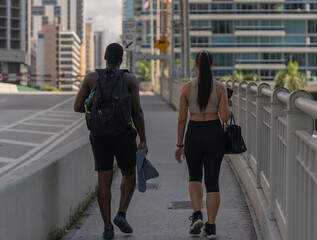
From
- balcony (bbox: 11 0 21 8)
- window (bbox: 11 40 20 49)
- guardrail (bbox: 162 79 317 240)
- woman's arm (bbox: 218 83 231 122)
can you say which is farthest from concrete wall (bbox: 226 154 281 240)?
balcony (bbox: 11 0 21 8)

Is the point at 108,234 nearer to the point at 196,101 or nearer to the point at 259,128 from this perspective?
the point at 196,101

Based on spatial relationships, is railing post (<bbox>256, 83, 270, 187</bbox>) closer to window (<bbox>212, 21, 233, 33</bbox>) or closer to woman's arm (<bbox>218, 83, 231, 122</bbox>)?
woman's arm (<bbox>218, 83, 231, 122</bbox>)

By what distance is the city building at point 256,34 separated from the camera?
102250 mm

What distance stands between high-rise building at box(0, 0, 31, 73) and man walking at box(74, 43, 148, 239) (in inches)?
5277

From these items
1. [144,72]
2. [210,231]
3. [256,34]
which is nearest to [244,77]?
[256,34]

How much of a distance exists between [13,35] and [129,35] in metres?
129

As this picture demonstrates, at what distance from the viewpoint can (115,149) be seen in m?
5.31

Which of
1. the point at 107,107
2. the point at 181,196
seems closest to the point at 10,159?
the point at 181,196

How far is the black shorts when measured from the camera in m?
5.25

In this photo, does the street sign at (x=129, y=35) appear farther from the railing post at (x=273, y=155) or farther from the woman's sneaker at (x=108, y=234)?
the railing post at (x=273, y=155)

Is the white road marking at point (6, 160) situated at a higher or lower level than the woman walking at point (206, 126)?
lower

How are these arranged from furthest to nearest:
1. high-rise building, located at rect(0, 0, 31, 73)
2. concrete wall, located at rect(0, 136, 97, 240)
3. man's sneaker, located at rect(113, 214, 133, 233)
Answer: high-rise building, located at rect(0, 0, 31, 73) < man's sneaker, located at rect(113, 214, 133, 233) < concrete wall, located at rect(0, 136, 97, 240)

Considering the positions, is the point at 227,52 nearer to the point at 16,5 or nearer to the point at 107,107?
the point at 16,5

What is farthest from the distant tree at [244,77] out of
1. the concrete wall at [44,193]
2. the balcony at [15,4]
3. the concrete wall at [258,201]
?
the concrete wall at [44,193]
